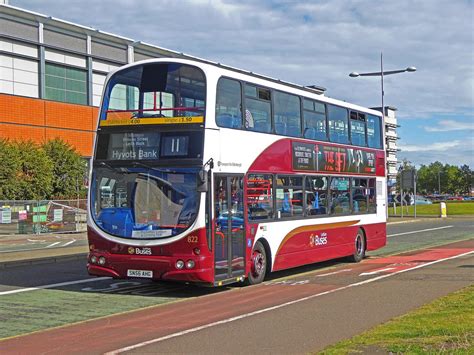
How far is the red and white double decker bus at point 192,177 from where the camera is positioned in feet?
38.9

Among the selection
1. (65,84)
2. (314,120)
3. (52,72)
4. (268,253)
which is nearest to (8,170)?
(52,72)

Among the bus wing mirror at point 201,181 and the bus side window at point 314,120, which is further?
the bus side window at point 314,120

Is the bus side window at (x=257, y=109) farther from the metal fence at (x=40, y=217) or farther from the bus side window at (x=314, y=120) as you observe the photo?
the metal fence at (x=40, y=217)

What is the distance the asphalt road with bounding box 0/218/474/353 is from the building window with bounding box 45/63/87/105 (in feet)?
120

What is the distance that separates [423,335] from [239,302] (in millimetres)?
4432

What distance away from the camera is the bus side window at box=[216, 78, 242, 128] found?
12.4 metres

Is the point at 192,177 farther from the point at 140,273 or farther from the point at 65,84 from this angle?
the point at 65,84

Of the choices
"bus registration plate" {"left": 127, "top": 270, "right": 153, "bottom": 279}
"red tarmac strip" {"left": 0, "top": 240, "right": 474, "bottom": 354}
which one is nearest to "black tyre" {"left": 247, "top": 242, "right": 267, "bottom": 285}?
"red tarmac strip" {"left": 0, "top": 240, "right": 474, "bottom": 354}

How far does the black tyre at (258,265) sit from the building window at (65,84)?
41.4 meters

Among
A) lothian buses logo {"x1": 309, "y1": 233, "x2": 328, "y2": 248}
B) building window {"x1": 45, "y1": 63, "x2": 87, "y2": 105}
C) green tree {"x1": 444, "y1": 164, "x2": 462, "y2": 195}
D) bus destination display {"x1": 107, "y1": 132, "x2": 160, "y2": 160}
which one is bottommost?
lothian buses logo {"x1": 309, "y1": 233, "x2": 328, "y2": 248}

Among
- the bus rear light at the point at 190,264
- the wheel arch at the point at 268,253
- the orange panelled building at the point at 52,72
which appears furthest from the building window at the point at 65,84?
the bus rear light at the point at 190,264

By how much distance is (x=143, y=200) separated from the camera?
1209 cm

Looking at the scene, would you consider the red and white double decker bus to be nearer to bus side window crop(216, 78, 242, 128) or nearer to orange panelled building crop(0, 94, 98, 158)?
bus side window crop(216, 78, 242, 128)

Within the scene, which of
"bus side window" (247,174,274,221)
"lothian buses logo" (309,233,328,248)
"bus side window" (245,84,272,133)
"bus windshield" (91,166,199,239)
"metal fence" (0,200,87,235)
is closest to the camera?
"bus windshield" (91,166,199,239)
